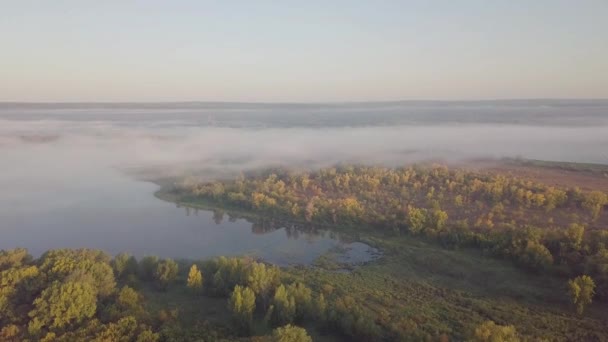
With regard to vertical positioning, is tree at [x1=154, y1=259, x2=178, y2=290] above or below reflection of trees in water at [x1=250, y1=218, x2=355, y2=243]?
above

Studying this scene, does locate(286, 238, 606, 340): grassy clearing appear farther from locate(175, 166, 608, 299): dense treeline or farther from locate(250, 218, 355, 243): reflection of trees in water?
locate(250, 218, 355, 243): reflection of trees in water

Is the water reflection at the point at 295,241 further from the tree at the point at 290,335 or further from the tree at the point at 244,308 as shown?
the tree at the point at 290,335

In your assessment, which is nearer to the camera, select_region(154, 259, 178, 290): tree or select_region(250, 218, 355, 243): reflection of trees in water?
select_region(154, 259, 178, 290): tree

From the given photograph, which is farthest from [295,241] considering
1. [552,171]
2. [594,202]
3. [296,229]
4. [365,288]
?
[552,171]

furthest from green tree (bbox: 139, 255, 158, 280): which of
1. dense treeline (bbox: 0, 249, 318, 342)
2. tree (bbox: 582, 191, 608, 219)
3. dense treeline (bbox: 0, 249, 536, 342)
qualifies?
tree (bbox: 582, 191, 608, 219)

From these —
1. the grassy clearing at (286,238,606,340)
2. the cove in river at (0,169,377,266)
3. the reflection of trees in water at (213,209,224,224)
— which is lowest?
the cove in river at (0,169,377,266)

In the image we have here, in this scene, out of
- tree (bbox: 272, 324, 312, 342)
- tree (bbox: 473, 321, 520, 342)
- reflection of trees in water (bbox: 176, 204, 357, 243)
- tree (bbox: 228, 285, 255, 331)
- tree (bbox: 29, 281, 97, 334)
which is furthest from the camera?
reflection of trees in water (bbox: 176, 204, 357, 243)

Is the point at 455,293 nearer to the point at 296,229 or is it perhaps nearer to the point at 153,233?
the point at 296,229
